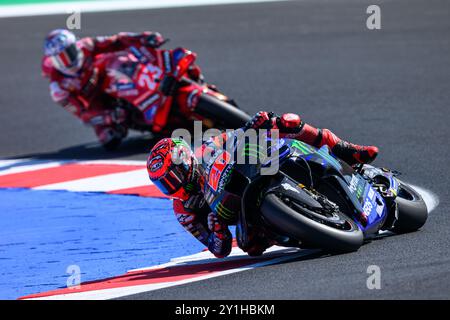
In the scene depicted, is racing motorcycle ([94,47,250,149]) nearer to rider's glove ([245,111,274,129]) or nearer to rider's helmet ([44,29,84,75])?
rider's helmet ([44,29,84,75])

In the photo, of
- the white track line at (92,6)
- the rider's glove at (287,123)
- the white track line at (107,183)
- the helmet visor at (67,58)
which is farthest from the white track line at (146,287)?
the white track line at (92,6)

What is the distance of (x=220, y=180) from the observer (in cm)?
661

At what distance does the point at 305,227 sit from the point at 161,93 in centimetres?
529

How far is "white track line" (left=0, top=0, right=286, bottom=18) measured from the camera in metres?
17.7

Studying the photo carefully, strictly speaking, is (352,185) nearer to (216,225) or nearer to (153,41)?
(216,225)

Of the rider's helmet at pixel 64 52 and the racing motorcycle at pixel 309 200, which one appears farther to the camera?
the rider's helmet at pixel 64 52

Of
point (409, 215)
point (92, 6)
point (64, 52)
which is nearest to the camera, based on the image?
point (409, 215)

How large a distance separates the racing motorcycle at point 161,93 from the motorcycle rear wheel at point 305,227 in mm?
4493

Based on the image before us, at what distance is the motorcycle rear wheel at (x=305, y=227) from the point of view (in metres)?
6.09

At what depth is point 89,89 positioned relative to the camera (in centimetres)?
1162

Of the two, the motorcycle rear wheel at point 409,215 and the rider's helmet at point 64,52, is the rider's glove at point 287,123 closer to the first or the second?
the motorcycle rear wheel at point 409,215

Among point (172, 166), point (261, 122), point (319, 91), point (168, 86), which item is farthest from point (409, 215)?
point (319, 91)

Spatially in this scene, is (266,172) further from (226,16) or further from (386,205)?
(226,16)

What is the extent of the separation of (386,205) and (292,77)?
6.58m
